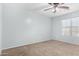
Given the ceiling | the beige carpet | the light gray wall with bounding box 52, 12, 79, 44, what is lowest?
the beige carpet

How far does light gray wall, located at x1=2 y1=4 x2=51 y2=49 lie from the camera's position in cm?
153

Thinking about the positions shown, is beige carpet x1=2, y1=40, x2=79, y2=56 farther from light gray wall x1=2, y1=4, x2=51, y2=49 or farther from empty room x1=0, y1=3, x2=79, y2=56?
light gray wall x1=2, y1=4, x2=51, y2=49

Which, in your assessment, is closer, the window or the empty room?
the empty room

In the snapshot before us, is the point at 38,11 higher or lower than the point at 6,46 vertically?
higher

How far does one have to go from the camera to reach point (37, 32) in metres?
1.73

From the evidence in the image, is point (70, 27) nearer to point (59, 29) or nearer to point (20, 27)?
point (59, 29)

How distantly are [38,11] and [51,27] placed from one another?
0.48 m

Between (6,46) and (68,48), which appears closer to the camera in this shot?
(6,46)

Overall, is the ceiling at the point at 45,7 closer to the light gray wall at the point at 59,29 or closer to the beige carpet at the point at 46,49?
the light gray wall at the point at 59,29

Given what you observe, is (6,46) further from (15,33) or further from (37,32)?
(37,32)

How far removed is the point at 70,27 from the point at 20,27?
1176 millimetres

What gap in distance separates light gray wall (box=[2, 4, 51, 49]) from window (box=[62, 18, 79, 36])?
1.31 ft

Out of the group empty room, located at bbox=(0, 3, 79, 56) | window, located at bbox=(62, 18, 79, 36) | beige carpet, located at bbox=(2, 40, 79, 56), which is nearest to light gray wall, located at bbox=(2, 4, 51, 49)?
empty room, located at bbox=(0, 3, 79, 56)

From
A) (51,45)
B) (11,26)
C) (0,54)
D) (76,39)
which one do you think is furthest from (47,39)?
(0,54)
